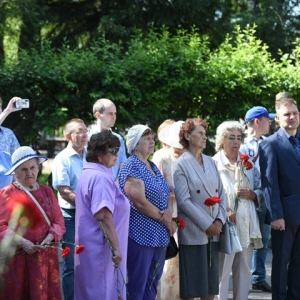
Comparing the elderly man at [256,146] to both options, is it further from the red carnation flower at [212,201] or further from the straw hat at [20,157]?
the straw hat at [20,157]

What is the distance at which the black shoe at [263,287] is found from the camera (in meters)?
9.36

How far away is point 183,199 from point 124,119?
3466mm

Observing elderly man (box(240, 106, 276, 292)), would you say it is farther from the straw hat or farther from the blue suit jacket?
the straw hat

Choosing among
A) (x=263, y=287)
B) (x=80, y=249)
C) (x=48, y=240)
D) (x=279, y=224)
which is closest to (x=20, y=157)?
(x=48, y=240)

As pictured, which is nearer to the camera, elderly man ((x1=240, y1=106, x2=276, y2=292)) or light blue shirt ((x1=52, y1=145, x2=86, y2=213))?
light blue shirt ((x1=52, y1=145, x2=86, y2=213))

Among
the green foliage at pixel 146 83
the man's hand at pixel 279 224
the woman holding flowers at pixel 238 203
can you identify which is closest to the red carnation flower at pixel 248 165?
the woman holding flowers at pixel 238 203

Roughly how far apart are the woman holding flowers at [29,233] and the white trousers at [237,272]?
7.22ft

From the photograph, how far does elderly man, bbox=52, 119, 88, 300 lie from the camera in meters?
7.66

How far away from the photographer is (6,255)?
19.0ft

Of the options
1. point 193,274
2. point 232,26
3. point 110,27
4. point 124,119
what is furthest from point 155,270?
point 232,26

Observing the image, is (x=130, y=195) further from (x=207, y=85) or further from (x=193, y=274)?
(x=207, y=85)

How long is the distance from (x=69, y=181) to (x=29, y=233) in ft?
4.23

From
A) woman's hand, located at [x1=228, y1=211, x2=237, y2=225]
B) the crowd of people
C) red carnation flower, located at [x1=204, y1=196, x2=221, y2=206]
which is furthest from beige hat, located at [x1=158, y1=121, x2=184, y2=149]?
red carnation flower, located at [x1=204, y1=196, x2=221, y2=206]

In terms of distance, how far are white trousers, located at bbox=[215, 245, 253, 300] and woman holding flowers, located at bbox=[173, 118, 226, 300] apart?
1.29 ft
